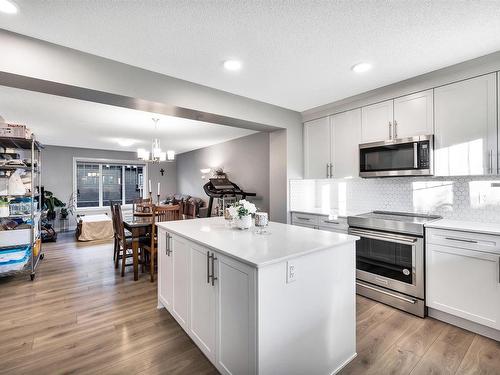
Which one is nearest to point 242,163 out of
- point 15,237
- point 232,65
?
point 232,65

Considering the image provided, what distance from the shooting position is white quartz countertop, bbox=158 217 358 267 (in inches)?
58.4

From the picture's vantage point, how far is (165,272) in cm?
256

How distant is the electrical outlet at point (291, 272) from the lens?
58.4 inches

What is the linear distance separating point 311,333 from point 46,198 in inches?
288

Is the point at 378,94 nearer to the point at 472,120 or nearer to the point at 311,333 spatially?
the point at 472,120

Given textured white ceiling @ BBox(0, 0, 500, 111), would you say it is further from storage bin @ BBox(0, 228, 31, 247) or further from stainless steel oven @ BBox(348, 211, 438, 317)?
storage bin @ BBox(0, 228, 31, 247)

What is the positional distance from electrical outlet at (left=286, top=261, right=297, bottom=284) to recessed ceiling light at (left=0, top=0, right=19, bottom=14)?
2393 millimetres

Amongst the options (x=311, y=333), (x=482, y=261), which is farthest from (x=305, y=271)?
(x=482, y=261)

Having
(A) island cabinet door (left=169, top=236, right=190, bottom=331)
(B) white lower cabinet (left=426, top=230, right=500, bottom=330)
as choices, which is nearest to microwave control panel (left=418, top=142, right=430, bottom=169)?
(B) white lower cabinet (left=426, top=230, right=500, bottom=330)

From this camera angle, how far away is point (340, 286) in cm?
180

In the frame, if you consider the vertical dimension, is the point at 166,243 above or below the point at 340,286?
above

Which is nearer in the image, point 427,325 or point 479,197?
point 427,325

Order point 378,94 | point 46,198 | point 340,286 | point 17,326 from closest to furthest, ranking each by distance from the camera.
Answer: point 340,286
point 17,326
point 378,94
point 46,198

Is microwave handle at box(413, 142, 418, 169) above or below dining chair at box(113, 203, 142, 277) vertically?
above
